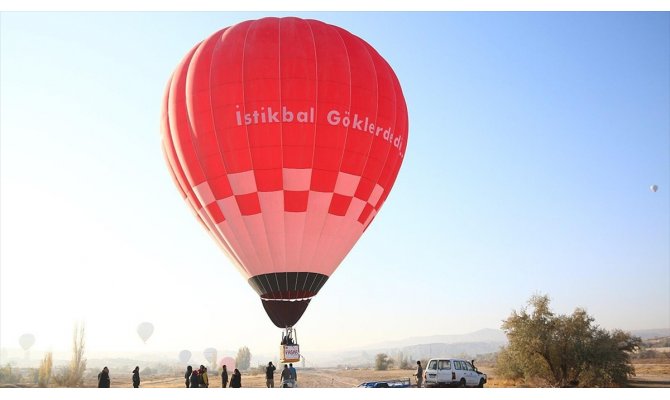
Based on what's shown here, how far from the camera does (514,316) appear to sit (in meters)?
25.2

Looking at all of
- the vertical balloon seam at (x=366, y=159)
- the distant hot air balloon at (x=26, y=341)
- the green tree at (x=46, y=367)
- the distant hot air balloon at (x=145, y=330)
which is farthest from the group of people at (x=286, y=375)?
the distant hot air balloon at (x=26, y=341)

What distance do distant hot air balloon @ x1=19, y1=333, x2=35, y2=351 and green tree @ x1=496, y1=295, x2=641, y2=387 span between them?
69852mm

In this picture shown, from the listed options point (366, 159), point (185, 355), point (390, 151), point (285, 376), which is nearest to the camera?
point (285, 376)

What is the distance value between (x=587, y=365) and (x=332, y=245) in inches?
412

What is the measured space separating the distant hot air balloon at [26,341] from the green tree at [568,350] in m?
69.9

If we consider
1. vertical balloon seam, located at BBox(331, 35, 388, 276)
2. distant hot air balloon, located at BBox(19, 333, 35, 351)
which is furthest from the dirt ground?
distant hot air balloon, located at BBox(19, 333, 35, 351)

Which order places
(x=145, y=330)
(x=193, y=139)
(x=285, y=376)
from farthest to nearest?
1. (x=145, y=330)
2. (x=193, y=139)
3. (x=285, y=376)

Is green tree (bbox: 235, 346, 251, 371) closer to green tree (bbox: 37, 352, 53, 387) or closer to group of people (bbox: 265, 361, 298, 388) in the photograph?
green tree (bbox: 37, 352, 53, 387)

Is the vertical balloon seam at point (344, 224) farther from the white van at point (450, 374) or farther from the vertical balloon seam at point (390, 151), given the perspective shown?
the white van at point (450, 374)

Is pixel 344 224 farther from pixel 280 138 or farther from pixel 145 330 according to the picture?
pixel 145 330

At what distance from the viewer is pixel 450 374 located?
21156mm

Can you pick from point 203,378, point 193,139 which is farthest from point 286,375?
point 193,139

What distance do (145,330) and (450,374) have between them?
50463 mm

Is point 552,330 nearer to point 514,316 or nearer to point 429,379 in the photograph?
point 514,316
